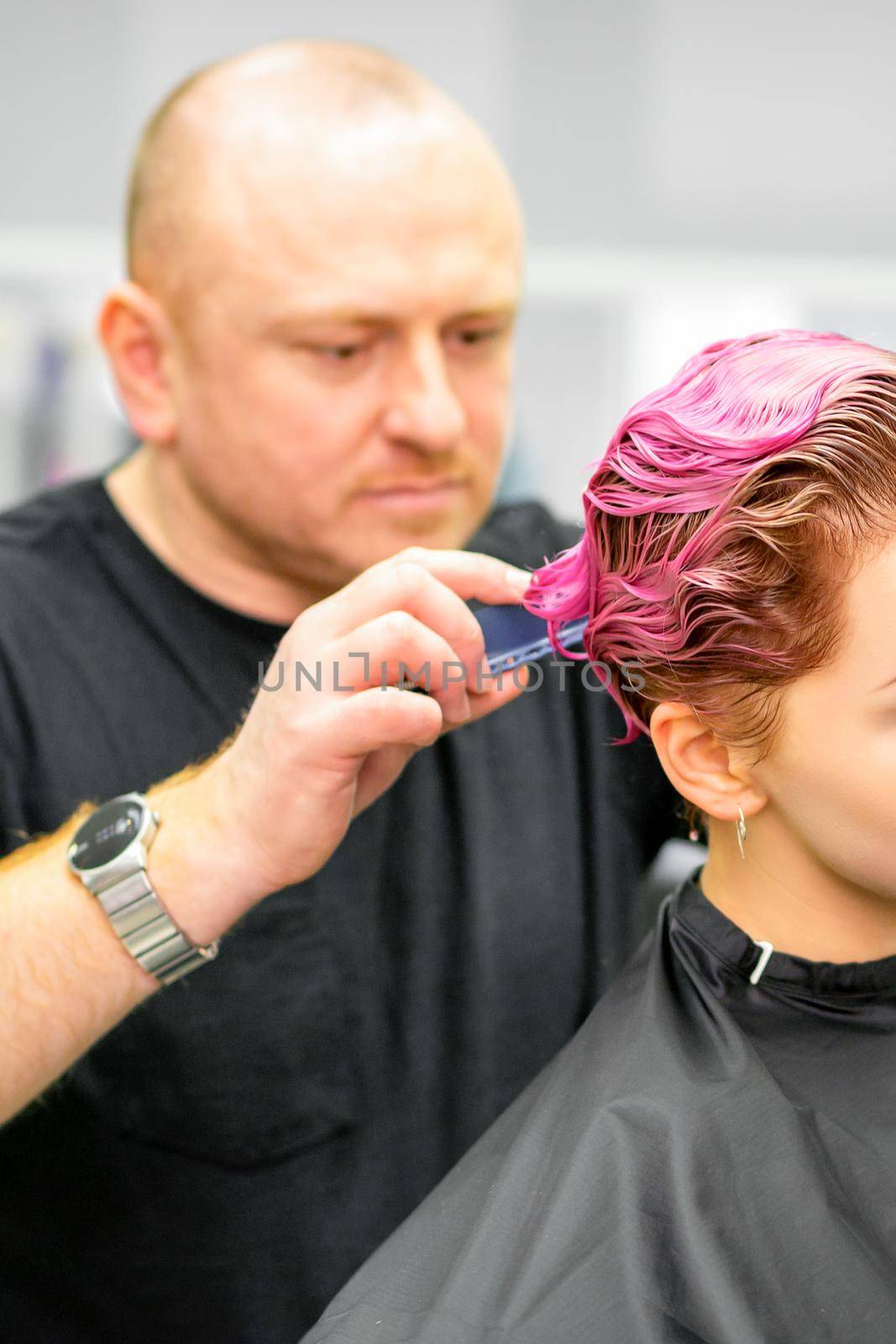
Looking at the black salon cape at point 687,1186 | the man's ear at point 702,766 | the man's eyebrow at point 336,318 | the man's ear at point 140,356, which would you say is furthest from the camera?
the man's ear at point 140,356

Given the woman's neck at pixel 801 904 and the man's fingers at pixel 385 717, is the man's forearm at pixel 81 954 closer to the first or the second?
the man's fingers at pixel 385 717

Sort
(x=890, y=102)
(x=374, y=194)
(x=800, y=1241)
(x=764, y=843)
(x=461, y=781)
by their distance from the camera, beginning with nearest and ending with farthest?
(x=800, y=1241) < (x=764, y=843) < (x=374, y=194) < (x=461, y=781) < (x=890, y=102)

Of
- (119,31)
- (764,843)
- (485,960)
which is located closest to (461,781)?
(485,960)

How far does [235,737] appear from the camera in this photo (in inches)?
55.0

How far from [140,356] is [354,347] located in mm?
347

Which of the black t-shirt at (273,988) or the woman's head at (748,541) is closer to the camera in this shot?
the woman's head at (748,541)

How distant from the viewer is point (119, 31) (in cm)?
362

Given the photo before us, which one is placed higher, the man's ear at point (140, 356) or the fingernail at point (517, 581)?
the man's ear at point (140, 356)

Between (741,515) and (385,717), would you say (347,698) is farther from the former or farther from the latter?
(741,515)

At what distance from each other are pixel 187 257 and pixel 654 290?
238cm

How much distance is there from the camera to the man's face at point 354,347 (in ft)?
4.76

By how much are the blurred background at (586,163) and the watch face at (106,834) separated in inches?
95.4

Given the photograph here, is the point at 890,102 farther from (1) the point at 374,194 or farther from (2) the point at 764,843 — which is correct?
(2) the point at 764,843

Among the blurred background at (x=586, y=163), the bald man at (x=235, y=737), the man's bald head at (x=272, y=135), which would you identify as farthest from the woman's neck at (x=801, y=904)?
Result: the blurred background at (x=586, y=163)
